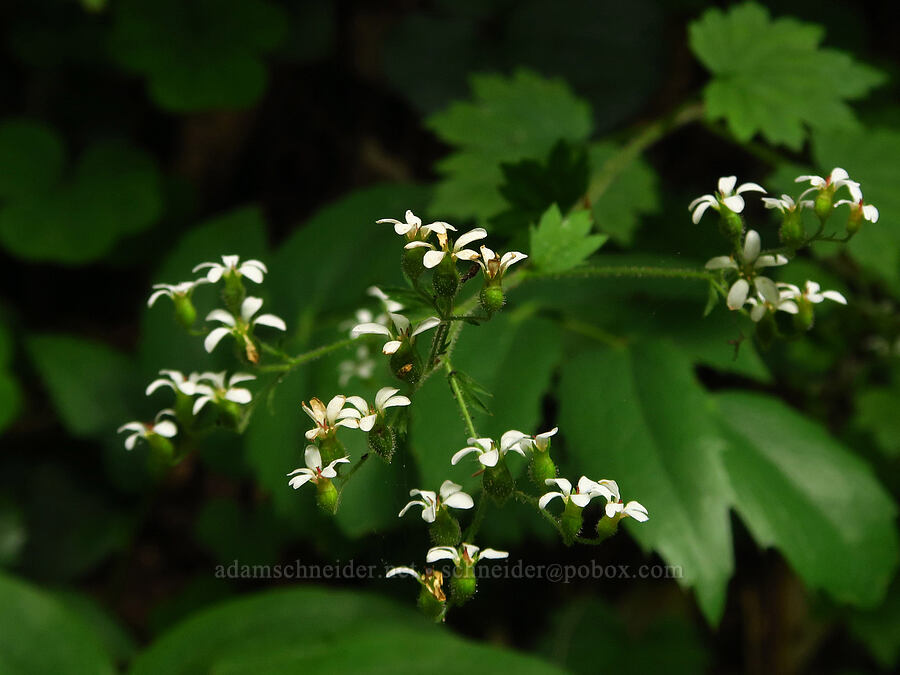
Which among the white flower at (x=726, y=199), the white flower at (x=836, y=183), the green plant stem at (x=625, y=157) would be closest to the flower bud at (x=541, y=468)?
the white flower at (x=726, y=199)

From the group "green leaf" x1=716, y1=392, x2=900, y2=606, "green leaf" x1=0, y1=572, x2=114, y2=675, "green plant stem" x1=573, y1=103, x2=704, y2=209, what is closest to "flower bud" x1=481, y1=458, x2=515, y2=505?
"green leaf" x1=716, y1=392, x2=900, y2=606

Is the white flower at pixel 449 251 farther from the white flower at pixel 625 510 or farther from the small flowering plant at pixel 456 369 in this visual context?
the white flower at pixel 625 510

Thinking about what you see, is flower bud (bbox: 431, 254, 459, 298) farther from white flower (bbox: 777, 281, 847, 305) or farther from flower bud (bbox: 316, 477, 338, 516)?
white flower (bbox: 777, 281, 847, 305)

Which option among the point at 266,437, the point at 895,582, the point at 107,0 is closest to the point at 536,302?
the point at 266,437

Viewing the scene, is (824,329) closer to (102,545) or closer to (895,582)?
(895,582)

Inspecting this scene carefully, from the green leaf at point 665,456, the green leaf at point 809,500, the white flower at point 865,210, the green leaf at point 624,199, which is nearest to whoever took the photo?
the white flower at point 865,210

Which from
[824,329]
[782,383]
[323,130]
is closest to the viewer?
[824,329]

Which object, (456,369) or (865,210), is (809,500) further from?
(456,369)
